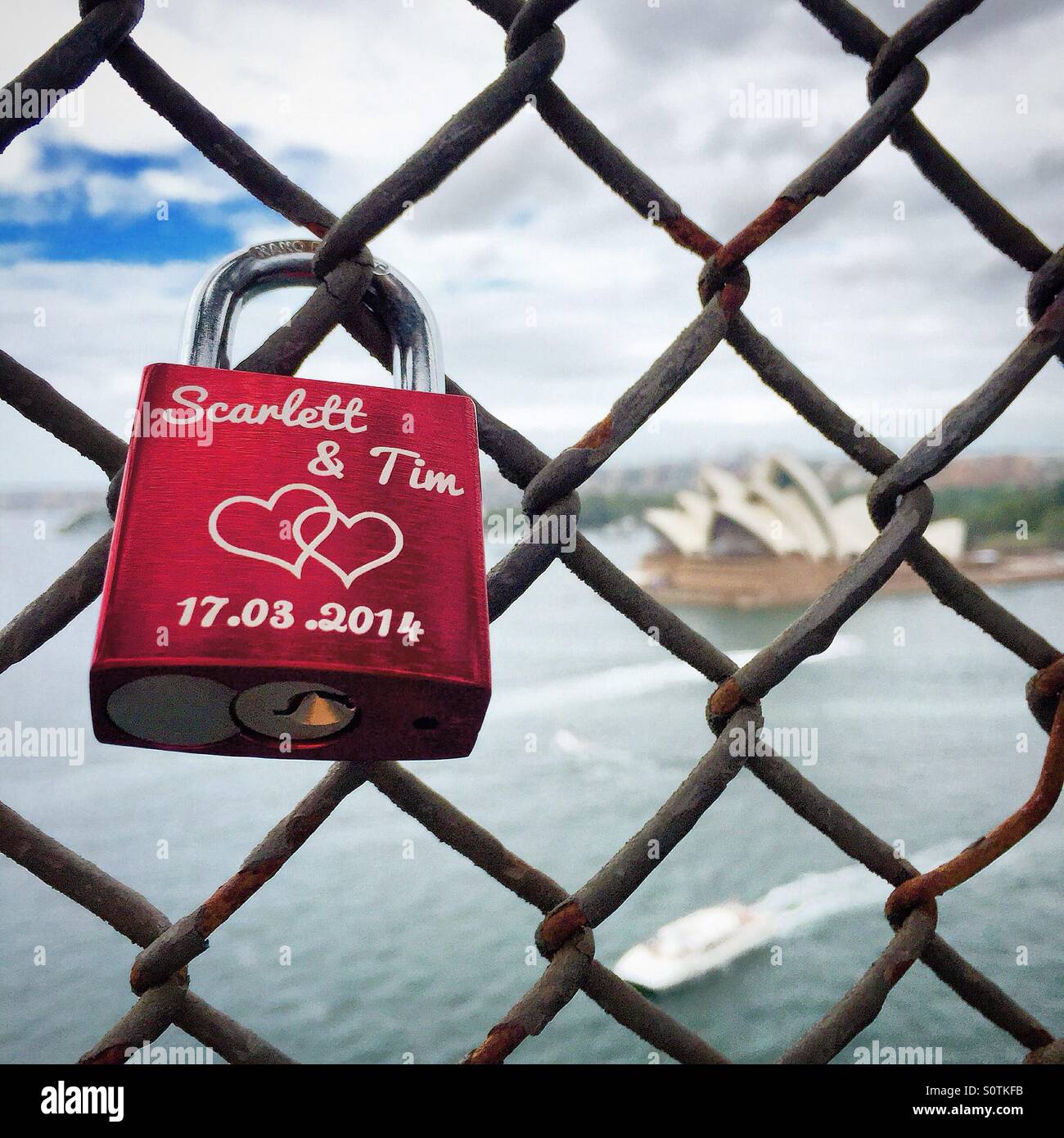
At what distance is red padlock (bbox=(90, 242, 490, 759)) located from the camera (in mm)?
395

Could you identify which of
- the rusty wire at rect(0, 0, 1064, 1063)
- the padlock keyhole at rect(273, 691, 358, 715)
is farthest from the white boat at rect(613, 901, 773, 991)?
the padlock keyhole at rect(273, 691, 358, 715)

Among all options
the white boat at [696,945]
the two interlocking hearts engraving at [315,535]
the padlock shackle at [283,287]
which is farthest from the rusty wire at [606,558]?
the white boat at [696,945]

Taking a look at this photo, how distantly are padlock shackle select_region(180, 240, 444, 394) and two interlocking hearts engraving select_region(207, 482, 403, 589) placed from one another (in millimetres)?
102

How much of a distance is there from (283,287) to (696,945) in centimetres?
128

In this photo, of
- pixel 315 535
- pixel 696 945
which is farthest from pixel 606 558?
pixel 696 945

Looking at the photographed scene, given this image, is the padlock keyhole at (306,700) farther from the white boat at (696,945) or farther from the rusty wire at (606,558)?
the white boat at (696,945)

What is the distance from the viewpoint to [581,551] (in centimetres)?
63

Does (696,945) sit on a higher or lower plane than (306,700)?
lower

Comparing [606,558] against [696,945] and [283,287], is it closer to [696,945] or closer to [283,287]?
[283,287]

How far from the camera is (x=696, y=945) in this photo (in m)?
1.44

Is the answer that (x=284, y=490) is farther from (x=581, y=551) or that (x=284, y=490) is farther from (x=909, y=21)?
(x=909, y=21)

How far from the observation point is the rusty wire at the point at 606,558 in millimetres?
545

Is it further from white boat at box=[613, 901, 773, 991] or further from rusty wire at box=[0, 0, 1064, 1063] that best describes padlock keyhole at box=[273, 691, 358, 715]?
white boat at box=[613, 901, 773, 991]
